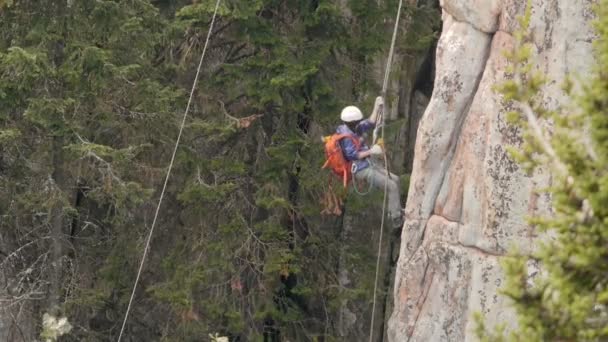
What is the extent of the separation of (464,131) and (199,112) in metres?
7.03

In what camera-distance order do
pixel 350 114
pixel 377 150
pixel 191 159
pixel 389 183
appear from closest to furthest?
pixel 377 150 < pixel 350 114 < pixel 389 183 < pixel 191 159

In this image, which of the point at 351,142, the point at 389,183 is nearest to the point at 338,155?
the point at 351,142

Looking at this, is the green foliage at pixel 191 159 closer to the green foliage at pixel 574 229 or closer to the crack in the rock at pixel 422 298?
the crack in the rock at pixel 422 298

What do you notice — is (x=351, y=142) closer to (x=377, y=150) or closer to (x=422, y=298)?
(x=377, y=150)

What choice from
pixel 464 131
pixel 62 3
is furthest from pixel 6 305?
pixel 464 131

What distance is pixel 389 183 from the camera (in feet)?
49.5

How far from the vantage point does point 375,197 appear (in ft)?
65.4

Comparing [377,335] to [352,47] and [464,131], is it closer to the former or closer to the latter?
[352,47]

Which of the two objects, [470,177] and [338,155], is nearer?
[470,177]

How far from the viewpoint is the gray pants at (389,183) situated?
1472 cm

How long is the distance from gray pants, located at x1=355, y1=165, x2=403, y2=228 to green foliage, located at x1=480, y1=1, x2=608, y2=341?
756cm

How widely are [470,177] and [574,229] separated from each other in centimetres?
735

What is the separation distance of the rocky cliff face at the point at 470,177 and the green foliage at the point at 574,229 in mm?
6136

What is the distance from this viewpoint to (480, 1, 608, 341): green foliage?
6.63 m
